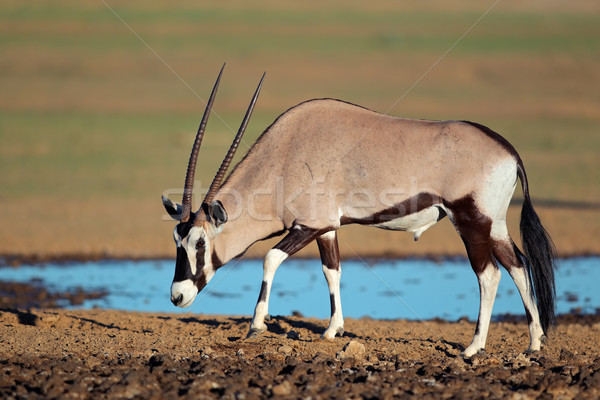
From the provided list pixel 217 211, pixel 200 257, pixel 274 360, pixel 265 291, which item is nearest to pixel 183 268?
pixel 200 257

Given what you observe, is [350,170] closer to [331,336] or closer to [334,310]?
[334,310]

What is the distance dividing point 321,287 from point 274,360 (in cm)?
470

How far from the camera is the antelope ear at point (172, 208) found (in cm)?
766

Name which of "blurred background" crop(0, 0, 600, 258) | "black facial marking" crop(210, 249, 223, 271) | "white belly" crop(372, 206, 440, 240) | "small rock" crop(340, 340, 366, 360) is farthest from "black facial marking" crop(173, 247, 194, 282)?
"blurred background" crop(0, 0, 600, 258)

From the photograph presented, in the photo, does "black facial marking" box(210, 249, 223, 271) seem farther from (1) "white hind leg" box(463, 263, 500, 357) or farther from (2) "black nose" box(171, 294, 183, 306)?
(1) "white hind leg" box(463, 263, 500, 357)

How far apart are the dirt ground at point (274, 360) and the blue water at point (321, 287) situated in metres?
1.45

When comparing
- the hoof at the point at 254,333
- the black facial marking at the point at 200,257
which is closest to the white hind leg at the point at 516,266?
the hoof at the point at 254,333

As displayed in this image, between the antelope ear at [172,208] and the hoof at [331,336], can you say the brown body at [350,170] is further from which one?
the hoof at [331,336]

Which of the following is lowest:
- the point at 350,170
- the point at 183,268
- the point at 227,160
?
the point at 183,268

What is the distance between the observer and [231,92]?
32812 mm

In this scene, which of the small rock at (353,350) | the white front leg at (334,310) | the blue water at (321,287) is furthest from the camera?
the blue water at (321,287)

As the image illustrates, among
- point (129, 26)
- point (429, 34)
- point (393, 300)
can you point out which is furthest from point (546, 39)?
point (393, 300)

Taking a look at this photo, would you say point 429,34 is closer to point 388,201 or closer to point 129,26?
point 129,26

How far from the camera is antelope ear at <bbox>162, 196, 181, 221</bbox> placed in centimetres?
766
